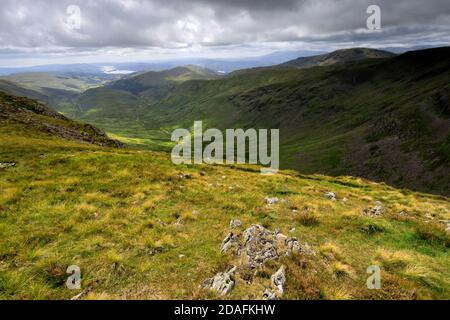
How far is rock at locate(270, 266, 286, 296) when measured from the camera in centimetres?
1094

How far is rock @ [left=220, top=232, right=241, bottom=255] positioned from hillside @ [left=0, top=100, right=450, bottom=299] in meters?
0.07

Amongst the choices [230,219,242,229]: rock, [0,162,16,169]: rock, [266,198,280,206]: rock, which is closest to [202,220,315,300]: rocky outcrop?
[230,219,242,229]: rock

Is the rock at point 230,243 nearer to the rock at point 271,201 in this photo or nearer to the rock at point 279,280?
the rock at point 279,280

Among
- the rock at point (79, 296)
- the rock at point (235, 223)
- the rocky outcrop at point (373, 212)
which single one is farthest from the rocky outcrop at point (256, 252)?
the rocky outcrop at point (373, 212)

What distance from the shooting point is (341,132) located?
6978 inches

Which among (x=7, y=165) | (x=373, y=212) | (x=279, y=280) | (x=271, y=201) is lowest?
(x=373, y=212)

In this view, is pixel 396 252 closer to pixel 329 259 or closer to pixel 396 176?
pixel 329 259

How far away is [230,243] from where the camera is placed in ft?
47.2

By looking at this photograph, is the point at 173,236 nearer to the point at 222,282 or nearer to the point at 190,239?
the point at 190,239

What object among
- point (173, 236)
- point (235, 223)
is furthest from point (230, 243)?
point (173, 236)

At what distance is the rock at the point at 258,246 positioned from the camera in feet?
41.7

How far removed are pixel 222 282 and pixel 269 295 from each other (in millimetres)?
1854

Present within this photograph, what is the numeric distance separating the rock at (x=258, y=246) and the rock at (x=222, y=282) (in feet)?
3.82
